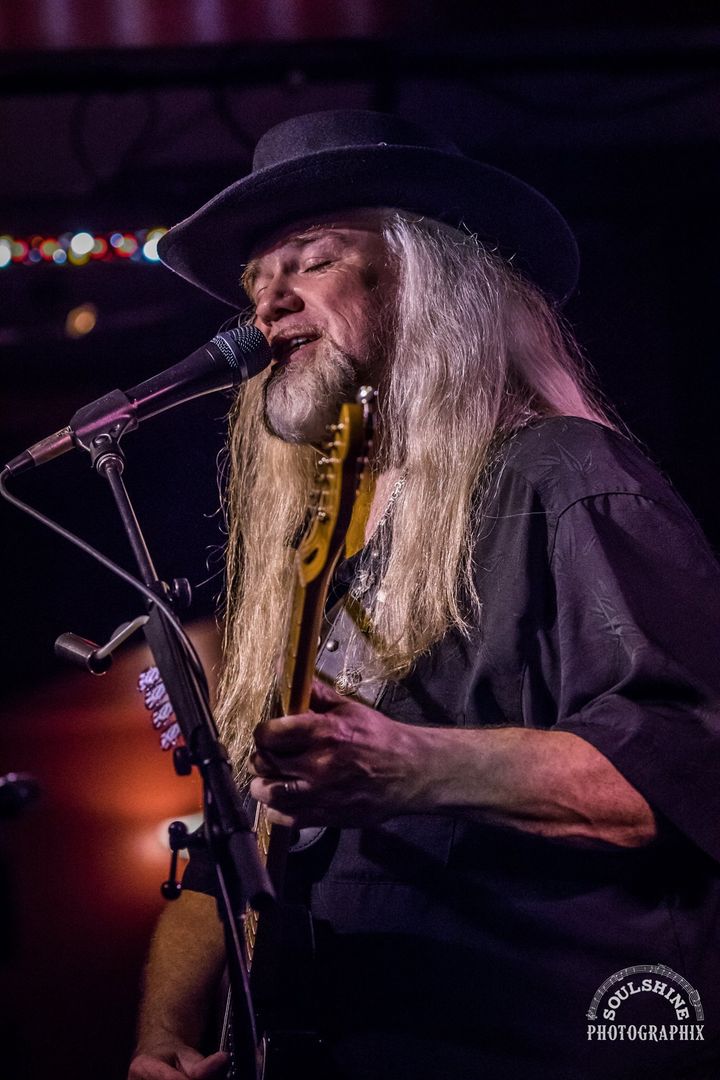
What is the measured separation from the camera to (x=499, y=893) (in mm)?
1799

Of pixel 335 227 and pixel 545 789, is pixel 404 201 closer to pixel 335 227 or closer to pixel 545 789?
pixel 335 227

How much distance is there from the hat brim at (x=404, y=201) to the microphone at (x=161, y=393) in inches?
25.3

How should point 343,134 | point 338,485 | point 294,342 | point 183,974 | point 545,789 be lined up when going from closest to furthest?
point 338,485 → point 545,789 → point 183,974 → point 294,342 → point 343,134

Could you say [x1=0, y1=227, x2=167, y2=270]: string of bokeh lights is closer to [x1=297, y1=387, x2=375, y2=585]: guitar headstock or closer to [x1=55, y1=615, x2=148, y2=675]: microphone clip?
[x1=55, y1=615, x2=148, y2=675]: microphone clip

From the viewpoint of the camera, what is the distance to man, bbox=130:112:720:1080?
1.62 meters

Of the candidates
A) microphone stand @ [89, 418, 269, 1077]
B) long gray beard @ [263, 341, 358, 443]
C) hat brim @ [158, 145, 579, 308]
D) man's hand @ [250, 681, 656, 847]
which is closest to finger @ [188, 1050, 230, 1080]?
microphone stand @ [89, 418, 269, 1077]

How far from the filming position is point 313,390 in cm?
234

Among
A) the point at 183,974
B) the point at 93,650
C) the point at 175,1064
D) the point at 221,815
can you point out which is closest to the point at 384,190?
the point at 93,650

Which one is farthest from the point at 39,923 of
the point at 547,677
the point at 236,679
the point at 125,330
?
the point at 547,677

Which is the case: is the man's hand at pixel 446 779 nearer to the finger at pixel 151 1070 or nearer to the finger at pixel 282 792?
the finger at pixel 282 792

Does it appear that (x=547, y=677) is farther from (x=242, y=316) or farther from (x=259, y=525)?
(x=242, y=316)

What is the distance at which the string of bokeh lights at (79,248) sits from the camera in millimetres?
3926

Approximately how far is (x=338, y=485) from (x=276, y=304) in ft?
3.59

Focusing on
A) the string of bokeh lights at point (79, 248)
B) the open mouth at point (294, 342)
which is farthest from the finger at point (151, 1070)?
the string of bokeh lights at point (79, 248)
